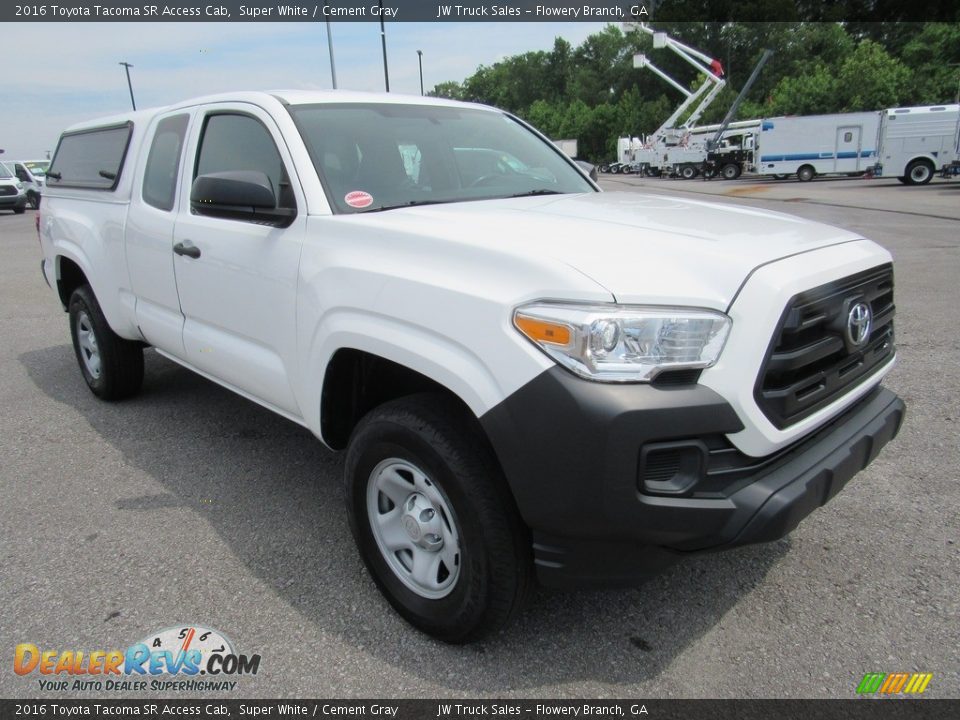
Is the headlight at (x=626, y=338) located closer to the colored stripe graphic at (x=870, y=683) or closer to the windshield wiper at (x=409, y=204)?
the windshield wiper at (x=409, y=204)

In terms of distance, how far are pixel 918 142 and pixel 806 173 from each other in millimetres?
8085

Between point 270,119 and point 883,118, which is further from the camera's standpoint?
point 883,118

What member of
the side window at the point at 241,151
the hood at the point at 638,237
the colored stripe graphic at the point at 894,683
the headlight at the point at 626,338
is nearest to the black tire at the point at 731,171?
the hood at the point at 638,237

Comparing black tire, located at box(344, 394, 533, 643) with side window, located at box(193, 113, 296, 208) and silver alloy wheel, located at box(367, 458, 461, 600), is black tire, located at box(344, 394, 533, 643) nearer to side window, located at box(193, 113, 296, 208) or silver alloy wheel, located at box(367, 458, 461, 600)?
silver alloy wheel, located at box(367, 458, 461, 600)

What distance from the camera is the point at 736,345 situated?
1.98 meters

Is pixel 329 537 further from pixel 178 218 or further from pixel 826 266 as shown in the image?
pixel 826 266

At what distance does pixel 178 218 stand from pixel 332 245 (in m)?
1.41

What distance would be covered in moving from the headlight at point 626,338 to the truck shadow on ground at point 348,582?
1.09 meters

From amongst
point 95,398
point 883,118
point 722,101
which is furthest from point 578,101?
point 95,398

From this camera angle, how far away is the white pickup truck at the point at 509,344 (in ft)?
6.41

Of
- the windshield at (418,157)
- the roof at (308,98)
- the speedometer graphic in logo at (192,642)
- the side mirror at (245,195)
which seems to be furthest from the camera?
the roof at (308,98)

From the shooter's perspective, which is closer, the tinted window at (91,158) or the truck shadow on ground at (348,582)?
the truck shadow on ground at (348,582)

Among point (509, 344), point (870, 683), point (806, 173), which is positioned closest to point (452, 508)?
point (509, 344)

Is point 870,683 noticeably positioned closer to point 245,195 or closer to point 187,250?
point 245,195
